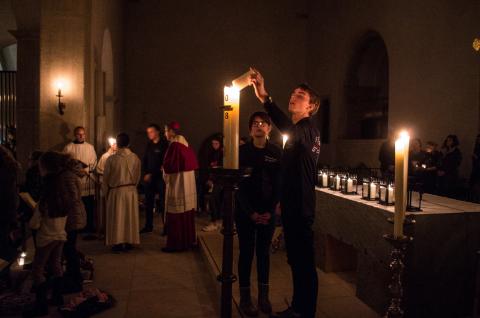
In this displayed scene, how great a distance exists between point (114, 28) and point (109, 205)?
592cm

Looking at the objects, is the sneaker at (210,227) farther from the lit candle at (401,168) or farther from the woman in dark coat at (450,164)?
the lit candle at (401,168)

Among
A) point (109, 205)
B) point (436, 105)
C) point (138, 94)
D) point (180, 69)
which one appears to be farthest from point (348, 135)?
point (109, 205)

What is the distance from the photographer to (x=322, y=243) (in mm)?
4703

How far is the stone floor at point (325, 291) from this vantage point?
3.65m

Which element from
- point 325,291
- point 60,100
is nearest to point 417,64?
point 325,291

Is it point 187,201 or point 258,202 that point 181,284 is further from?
point 258,202

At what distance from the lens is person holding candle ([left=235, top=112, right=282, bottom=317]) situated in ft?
11.5

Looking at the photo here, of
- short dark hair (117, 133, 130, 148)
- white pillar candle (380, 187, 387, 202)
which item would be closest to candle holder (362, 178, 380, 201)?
white pillar candle (380, 187, 387, 202)

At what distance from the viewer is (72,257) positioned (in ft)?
14.4

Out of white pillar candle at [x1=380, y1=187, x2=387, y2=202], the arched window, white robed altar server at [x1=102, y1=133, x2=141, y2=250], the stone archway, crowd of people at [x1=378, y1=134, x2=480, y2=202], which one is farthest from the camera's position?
the arched window

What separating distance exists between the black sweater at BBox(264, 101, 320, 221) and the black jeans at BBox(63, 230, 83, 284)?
2423mm

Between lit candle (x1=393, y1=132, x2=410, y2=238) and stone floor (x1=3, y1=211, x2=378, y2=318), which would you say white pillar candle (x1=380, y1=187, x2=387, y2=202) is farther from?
lit candle (x1=393, y1=132, x2=410, y2=238)

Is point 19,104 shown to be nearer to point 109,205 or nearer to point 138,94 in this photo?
point 138,94

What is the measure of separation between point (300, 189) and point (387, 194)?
1.12 meters
